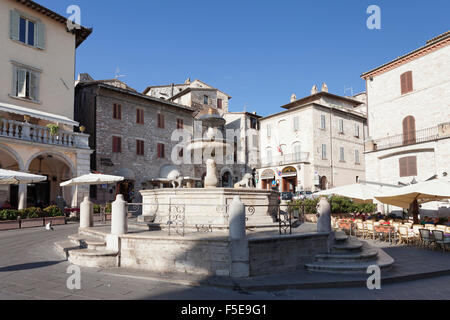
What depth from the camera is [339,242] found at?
9438 mm

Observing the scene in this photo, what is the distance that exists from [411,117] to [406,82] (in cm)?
305

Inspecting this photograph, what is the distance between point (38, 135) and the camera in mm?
19016

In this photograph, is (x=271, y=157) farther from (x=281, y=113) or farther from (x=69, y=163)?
(x=69, y=163)

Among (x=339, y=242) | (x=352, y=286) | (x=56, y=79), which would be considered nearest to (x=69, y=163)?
(x=56, y=79)

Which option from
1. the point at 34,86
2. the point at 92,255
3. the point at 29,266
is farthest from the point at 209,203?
the point at 34,86

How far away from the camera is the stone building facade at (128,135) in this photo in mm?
25797

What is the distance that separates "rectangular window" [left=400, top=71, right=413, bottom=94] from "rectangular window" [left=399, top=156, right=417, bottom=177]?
232 inches

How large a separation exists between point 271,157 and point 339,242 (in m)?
31.2

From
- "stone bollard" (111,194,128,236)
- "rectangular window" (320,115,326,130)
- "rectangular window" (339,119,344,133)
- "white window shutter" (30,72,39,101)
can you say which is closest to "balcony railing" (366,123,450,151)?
"rectangular window" (320,115,326,130)

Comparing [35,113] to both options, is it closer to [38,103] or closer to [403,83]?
[38,103]

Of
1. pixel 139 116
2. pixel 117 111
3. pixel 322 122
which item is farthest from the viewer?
pixel 322 122

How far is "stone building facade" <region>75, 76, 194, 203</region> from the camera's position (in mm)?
25797

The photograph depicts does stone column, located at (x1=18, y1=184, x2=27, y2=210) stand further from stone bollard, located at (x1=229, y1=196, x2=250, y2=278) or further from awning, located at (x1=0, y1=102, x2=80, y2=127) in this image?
stone bollard, located at (x1=229, y1=196, x2=250, y2=278)

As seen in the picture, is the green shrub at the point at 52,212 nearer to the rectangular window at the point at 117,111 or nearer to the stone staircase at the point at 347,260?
the rectangular window at the point at 117,111
